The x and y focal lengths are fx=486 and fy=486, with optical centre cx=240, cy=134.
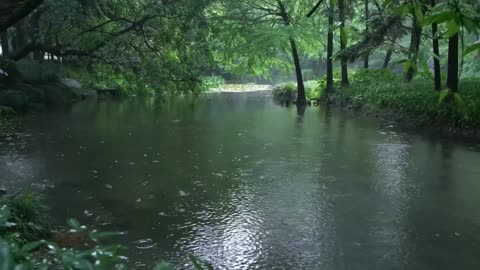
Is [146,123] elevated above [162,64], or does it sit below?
below

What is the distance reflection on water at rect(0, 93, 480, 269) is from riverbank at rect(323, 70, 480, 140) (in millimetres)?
1002

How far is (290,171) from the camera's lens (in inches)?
340

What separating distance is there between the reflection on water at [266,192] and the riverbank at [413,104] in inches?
39.4

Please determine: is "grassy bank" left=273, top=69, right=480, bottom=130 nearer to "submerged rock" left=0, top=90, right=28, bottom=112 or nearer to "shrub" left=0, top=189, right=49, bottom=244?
"shrub" left=0, top=189, right=49, bottom=244

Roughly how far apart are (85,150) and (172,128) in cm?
419

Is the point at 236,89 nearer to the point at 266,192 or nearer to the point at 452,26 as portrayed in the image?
the point at 266,192

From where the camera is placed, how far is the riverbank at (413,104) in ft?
39.0

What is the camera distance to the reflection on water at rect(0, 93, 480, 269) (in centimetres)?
501

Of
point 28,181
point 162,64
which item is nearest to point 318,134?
point 162,64

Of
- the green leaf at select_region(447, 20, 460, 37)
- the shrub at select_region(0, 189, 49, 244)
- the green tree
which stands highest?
the green tree

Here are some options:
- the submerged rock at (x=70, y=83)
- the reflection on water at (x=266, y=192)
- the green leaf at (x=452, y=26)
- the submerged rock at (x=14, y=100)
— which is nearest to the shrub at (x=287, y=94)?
the submerged rock at (x=70, y=83)

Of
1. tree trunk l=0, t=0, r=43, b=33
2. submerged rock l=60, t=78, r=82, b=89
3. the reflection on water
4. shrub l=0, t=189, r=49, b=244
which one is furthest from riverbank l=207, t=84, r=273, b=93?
tree trunk l=0, t=0, r=43, b=33

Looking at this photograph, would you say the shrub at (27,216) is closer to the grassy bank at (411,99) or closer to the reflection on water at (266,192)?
the reflection on water at (266,192)

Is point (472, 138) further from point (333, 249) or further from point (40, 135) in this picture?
point (40, 135)
